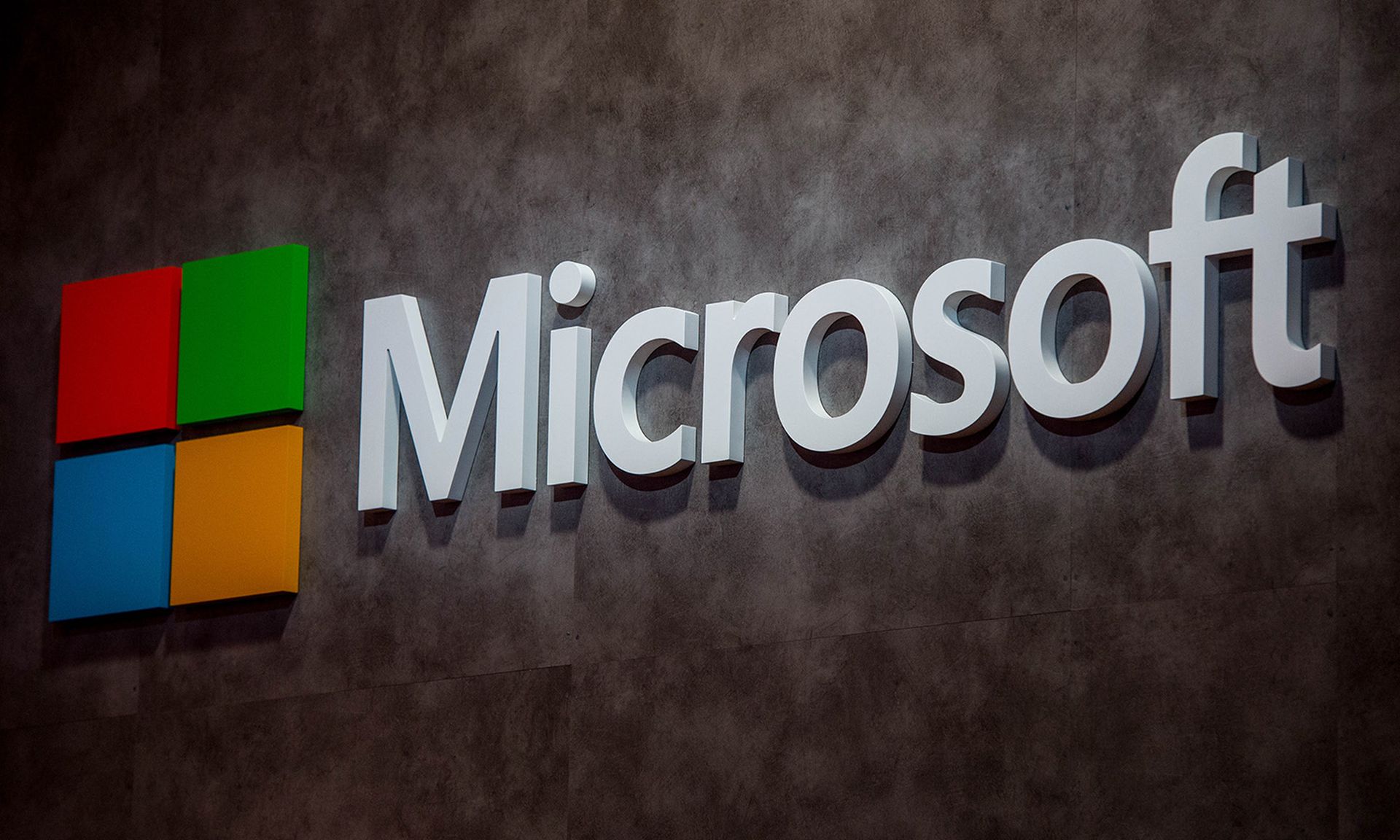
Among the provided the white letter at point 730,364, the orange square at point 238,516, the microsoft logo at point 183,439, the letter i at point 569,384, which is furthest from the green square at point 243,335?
the white letter at point 730,364

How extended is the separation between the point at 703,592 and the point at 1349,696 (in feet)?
6.03

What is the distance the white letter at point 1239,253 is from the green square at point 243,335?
2946 mm

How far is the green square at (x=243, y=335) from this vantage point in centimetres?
659

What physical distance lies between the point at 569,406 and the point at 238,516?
1357mm

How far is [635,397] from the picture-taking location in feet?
19.3

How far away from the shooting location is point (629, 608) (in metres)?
5.75

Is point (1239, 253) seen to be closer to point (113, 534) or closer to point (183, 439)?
point (183, 439)

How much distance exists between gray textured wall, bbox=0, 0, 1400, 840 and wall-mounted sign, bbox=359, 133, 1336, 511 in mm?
78

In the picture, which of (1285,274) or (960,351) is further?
(960,351)

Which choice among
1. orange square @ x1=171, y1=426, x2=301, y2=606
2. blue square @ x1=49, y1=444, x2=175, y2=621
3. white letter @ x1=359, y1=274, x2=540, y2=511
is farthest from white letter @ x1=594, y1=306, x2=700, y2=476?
blue square @ x1=49, y1=444, x2=175, y2=621

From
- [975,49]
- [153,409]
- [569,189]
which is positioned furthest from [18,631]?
[975,49]

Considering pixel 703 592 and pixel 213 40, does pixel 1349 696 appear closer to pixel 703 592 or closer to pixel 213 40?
pixel 703 592

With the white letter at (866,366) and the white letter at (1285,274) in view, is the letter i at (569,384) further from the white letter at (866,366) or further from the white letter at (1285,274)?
the white letter at (1285,274)

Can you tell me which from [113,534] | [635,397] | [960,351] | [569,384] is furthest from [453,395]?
[960,351]
